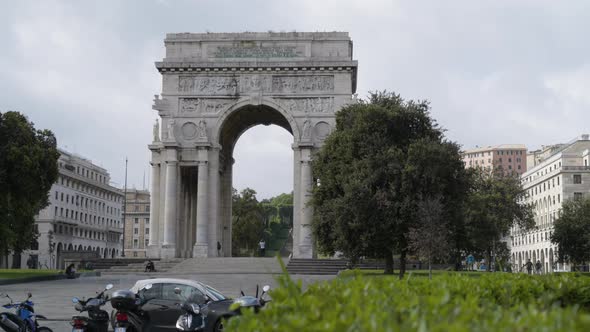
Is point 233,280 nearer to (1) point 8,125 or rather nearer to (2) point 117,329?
(1) point 8,125

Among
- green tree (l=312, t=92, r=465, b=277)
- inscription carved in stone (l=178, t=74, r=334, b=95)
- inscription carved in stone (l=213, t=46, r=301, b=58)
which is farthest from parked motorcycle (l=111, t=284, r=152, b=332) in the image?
inscription carved in stone (l=213, t=46, r=301, b=58)

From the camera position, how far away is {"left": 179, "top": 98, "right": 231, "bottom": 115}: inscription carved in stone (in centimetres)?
5603

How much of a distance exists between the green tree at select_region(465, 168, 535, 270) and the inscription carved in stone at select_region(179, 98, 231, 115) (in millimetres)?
21575

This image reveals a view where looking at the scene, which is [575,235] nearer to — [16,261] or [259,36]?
[259,36]

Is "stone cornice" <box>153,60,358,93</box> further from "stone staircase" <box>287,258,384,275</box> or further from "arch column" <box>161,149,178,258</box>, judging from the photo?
"stone staircase" <box>287,258,384,275</box>

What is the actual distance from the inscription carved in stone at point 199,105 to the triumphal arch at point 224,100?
8 cm

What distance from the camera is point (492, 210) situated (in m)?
64.3

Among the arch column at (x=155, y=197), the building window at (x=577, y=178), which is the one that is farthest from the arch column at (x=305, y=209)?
the building window at (x=577, y=178)

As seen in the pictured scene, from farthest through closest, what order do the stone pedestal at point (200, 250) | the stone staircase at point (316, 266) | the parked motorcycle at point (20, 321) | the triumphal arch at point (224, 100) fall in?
the triumphal arch at point (224, 100) → the stone pedestal at point (200, 250) → the stone staircase at point (316, 266) → the parked motorcycle at point (20, 321)

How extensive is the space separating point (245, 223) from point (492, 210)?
36846 millimetres

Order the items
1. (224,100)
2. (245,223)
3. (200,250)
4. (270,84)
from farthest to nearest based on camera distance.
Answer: (245,223), (224,100), (270,84), (200,250)

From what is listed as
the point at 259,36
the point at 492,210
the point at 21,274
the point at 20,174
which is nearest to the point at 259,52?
the point at 259,36

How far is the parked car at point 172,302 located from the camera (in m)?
16.9

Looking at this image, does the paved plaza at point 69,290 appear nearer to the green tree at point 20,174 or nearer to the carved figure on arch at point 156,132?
the green tree at point 20,174
